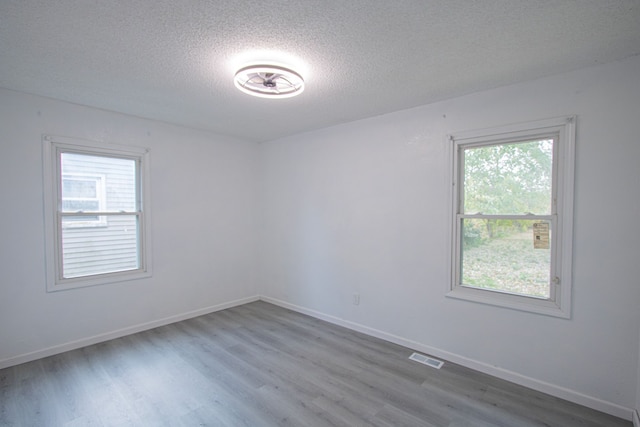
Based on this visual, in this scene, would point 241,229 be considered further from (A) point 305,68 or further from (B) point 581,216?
(B) point 581,216

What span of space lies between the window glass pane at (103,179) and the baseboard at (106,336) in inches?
55.2

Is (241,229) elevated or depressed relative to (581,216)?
depressed

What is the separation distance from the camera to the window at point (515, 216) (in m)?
2.31

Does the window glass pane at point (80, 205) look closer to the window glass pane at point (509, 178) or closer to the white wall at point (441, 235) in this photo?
the white wall at point (441, 235)

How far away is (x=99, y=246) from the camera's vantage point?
3.31 meters

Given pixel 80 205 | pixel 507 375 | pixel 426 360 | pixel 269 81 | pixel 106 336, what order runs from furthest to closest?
pixel 106 336, pixel 80 205, pixel 426 360, pixel 507 375, pixel 269 81

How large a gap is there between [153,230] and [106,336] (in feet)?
4.13

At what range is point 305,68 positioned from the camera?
7.43ft

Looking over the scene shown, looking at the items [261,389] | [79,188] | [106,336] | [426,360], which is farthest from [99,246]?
[426,360]

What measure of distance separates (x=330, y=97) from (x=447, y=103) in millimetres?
1143

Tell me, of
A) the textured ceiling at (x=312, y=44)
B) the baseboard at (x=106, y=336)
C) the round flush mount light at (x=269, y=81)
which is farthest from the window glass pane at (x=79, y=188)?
the round flush mount light at (x=269, y=81)

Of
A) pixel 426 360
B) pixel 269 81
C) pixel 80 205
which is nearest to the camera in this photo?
pixel 269 81

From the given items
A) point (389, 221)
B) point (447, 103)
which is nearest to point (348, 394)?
point (389, 221)

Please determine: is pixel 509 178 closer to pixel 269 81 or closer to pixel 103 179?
pixel 269 81
